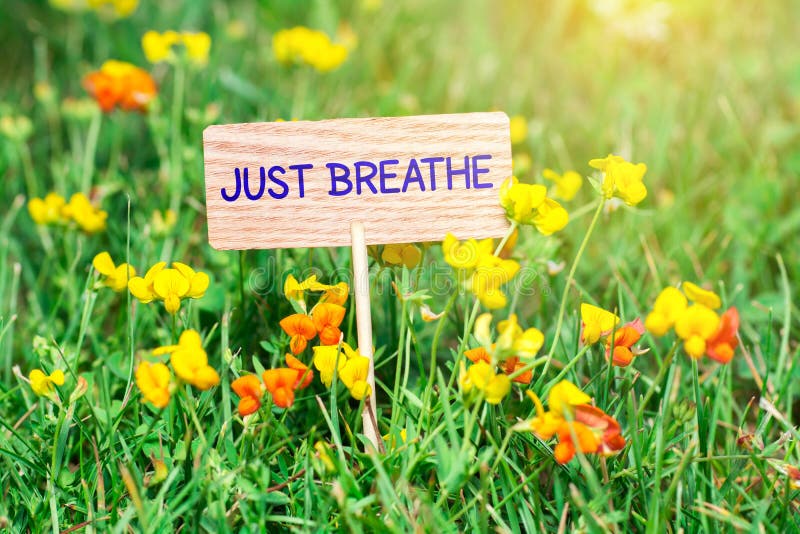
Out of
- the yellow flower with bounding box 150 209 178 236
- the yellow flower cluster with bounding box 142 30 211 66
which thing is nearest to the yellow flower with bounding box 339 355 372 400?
the yellow flower with bounding box 150 209 178 236

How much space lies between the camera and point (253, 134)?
1.07 metres

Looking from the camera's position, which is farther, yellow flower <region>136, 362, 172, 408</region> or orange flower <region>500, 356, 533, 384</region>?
orange flower <region>500, 356, 533, 384</region>

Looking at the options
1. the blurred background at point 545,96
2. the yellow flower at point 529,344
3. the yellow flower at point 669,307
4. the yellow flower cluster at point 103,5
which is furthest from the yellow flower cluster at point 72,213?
the yellow flower cluster at point 103,5

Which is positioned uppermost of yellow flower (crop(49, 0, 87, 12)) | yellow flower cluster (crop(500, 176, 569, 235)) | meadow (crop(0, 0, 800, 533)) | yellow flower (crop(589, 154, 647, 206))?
yellow flower (crop(49, 0, 87, 12))

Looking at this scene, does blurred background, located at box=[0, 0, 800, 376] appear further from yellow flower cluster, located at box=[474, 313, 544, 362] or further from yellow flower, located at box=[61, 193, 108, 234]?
yellow flower cluster, located at box=[474, 313, 544, 362]

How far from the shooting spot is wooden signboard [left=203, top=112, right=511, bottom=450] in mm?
1077

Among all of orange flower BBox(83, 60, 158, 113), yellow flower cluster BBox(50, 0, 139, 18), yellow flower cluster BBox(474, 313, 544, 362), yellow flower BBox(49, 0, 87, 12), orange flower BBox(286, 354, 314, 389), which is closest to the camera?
yellow flower cluster BBox(474, 313, 544, 362)

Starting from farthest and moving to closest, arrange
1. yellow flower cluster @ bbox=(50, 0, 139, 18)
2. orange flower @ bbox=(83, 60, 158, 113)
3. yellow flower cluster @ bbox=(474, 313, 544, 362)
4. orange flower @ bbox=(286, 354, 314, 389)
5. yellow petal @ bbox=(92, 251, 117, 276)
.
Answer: yellow flower cluster @ bbox=(50, 0, 139, 18)
orange flower @ bbox=(83, 60, 158, 113)
yellow petal @ bbox=(92, 251, 117, 276)
orange flower @ bbox=(286, 354, 314, 389)
yellow flower cluster @ bbox=(474, 313, 544, 362)

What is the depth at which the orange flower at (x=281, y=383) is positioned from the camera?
2.96 ft

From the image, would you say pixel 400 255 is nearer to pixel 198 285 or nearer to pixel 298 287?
pixel 298 287

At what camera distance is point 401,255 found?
3.68 feet

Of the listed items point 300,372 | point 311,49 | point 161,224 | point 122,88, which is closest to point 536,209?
point 300,372

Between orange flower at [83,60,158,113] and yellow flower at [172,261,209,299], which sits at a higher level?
orange flower at [83,60,158,113]

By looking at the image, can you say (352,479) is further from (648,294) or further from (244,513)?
(648,294)
